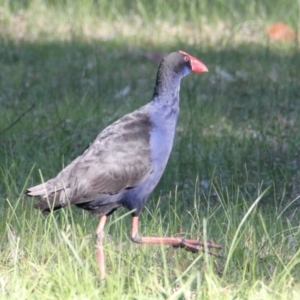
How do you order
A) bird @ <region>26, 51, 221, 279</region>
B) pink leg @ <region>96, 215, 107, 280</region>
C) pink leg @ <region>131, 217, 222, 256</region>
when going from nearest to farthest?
pink leg @ <region>96, 215, 107, 280</region>, pink leg @ <region>131, 217, 222, 256</region>, bird @ <region>26, 51, 221, 279</region>

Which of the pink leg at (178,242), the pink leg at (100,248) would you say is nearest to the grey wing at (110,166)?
the pink leg at (100,248)

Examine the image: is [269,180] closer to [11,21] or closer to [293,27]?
[293,27]

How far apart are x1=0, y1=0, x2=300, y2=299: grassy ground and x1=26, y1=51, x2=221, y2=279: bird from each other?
0.10 metres

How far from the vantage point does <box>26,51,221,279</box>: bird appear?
16.1 feet

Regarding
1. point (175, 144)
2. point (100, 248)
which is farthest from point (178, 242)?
point (175, 144)

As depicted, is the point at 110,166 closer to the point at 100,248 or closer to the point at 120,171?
the point at 120,171

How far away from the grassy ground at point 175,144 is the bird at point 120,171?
10cm

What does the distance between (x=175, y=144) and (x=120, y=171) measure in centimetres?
214

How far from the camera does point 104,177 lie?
5.00 m

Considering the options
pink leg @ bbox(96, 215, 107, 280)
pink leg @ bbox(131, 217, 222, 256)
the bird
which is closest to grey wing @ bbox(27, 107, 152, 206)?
the bird

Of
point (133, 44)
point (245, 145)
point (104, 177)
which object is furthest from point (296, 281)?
point (133, 44)

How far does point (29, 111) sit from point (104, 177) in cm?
298

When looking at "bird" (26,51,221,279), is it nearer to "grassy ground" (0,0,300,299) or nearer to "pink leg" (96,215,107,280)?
"pink leg" (96,215,107,280)

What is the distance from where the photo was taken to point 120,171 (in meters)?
5.04
